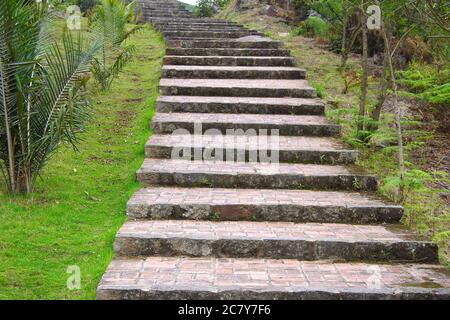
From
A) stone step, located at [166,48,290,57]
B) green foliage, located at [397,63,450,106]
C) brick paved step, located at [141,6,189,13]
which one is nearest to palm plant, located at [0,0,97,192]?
green foliage, located at [397,63,450,106]

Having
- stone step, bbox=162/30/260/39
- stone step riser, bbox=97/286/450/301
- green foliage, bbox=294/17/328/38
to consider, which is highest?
green foliage, bbox=294/17/328/38

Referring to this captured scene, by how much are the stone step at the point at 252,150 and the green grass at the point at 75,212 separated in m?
0.35

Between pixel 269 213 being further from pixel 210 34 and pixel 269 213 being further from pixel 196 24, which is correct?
pixel 196 24

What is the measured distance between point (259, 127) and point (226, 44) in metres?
4.31

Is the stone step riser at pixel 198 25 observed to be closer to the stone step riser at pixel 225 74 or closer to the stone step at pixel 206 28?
the stone step at pixel 206 28

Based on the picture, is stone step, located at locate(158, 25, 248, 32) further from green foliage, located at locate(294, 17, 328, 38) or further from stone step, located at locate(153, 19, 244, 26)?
green foliage, located at locate(294, 17, 328, 38)

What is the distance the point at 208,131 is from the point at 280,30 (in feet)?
25.5

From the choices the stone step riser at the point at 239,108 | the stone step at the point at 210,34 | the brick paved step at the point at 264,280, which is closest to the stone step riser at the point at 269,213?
the brick paved step at the point at 264,280

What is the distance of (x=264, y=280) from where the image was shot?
13.2 feet

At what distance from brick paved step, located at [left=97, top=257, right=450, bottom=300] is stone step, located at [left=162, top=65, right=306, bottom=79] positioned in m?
5.31

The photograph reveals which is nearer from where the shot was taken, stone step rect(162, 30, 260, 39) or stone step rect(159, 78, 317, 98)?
stone step rect(159, 78, 317, 98)

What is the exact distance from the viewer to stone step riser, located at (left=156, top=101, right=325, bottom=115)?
25.2ft

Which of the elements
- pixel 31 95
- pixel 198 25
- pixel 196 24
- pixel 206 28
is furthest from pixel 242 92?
pixel 196 24

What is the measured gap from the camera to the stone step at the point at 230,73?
9195mm
